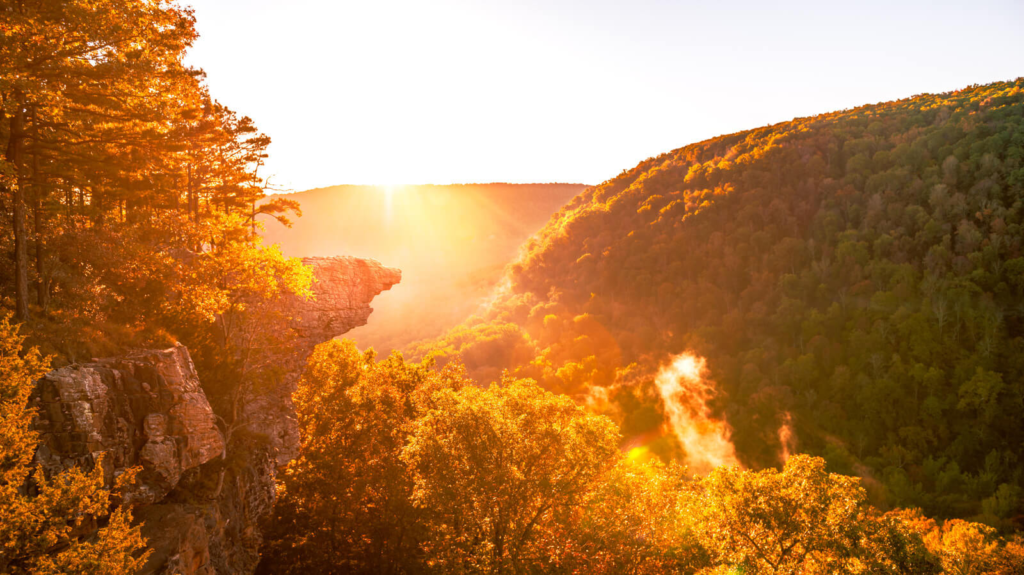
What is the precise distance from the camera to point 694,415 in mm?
109375

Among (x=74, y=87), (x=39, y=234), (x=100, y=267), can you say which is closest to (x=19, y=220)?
(x=39, y=234)

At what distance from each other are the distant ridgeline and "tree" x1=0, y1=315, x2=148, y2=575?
6818 cm

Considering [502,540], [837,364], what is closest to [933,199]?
[837,364]

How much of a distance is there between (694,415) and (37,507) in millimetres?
109770

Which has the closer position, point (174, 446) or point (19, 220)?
point (19, 220)

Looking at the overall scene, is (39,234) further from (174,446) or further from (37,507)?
(37,507)

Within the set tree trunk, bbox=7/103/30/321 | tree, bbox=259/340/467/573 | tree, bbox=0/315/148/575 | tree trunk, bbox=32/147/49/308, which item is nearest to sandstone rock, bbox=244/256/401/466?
tree, bbox=259/340/467/573

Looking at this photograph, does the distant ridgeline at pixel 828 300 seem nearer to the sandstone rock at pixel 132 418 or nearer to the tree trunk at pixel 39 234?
the sandstone rock at pixel 132 418

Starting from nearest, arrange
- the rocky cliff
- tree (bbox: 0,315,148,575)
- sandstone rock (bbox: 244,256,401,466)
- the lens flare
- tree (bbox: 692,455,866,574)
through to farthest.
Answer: tree (bbox: 0,315,148,575) → the rocky cliff → tree (bbox: 692,455,866,574) → sandstone rock (bbox: 244,256,401,466) → the lens flare

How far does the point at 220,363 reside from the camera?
85.6 ft

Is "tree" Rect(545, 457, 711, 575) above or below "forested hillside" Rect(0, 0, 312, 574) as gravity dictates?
below

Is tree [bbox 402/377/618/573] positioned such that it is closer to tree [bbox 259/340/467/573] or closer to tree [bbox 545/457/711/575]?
tree [bbox 545/457/711/575]

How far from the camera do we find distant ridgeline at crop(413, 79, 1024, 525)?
90438 mm

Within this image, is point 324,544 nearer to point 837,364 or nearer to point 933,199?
point 837,364
